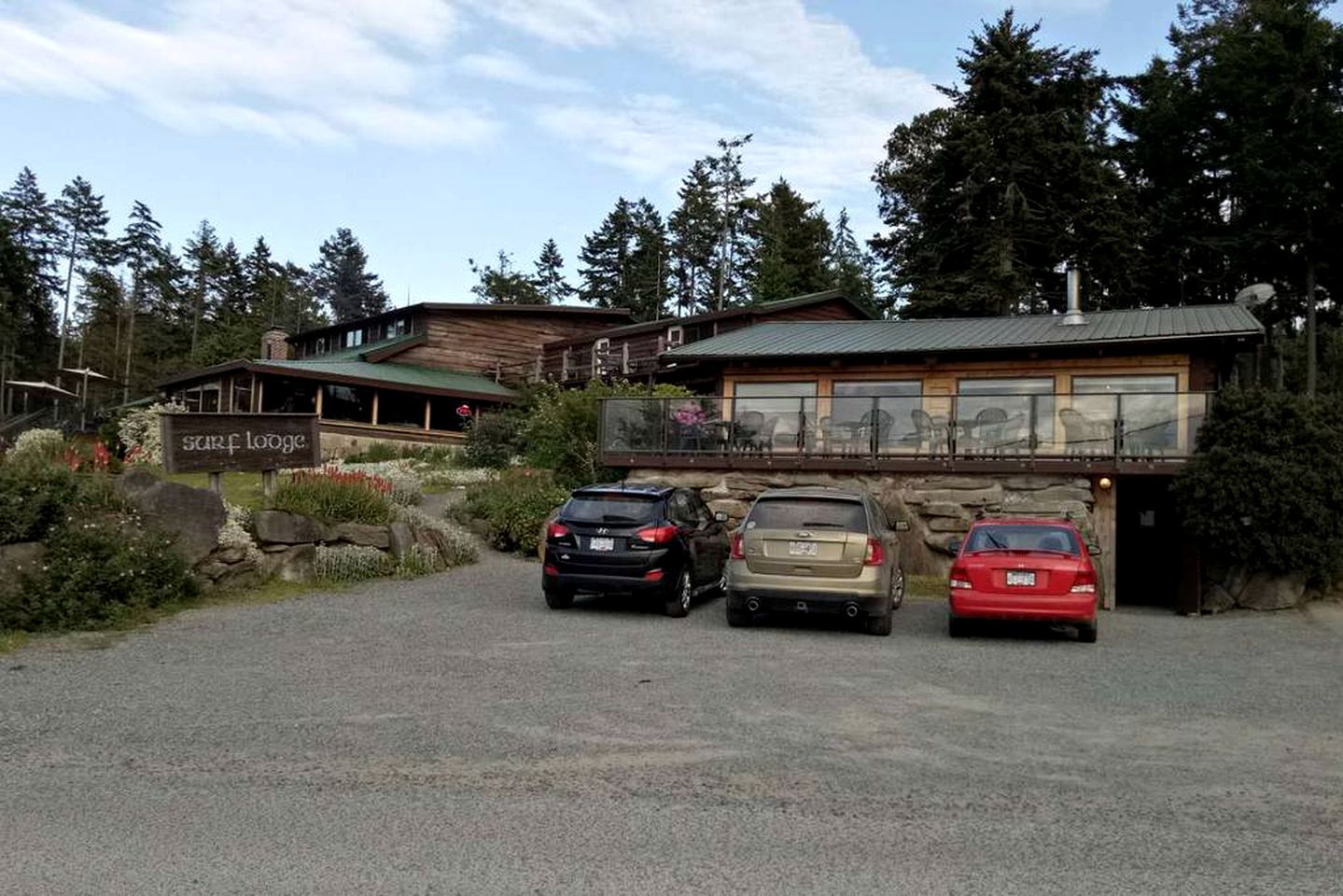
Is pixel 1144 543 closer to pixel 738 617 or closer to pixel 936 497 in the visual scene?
pixel 936 497

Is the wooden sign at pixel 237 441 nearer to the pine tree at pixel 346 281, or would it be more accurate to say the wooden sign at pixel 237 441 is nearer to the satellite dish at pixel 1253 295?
the satellite dish at pixel 1253 295

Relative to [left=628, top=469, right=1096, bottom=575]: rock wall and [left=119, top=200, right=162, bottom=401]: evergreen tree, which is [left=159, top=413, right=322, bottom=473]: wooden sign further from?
[left=119, top=200, right=162, bottom=401]: evergreen tree

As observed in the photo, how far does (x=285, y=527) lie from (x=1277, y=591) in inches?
597

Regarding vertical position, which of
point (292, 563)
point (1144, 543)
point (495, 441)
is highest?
point (495, 441)

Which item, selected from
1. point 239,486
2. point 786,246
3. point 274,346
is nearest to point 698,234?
point 786,246

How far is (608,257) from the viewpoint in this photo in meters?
78.1

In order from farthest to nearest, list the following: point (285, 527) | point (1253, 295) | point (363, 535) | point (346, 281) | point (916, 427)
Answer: point (346, 281)
point (1253, 295)
point (916, 427)
point (363, 535)
point (285, 527)

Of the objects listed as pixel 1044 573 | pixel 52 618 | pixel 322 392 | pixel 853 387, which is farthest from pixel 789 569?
pixel 322 392

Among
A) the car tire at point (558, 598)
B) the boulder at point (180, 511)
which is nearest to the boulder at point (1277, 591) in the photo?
the car tire at point (558, 598)

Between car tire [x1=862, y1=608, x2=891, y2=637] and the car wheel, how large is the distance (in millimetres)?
2382

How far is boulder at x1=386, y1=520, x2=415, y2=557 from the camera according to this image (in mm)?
15352

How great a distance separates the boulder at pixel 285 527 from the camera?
1372 cm

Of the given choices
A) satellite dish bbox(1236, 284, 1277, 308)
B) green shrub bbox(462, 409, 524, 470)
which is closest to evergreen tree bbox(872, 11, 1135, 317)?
satellite dish bbox(1236, 284, 1277, 308)

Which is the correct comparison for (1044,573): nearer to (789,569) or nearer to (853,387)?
(789,569)
